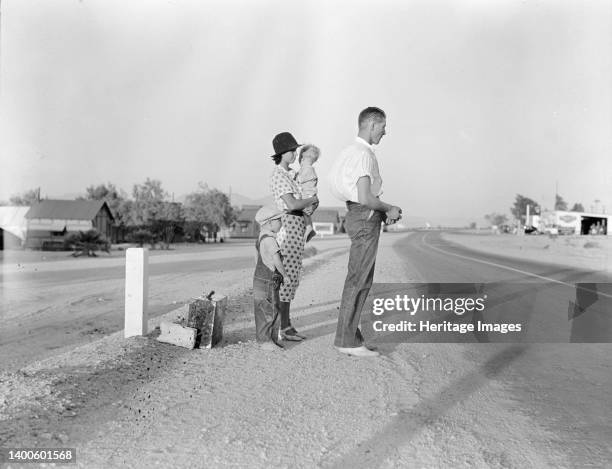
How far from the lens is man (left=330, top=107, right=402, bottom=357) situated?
4.44 metres

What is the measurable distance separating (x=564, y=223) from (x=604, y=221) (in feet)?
39.0

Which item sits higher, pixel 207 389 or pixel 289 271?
pixel 289 271

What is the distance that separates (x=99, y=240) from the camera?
26922 mm

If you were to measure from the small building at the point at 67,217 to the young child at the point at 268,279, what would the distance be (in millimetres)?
35479

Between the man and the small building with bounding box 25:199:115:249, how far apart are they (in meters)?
36.1

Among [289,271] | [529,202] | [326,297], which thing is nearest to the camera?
[289,271]

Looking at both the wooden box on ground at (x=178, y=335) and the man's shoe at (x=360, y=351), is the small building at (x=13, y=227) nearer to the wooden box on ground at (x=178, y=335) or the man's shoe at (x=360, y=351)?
the wooden box on ground at (x=178, y=335)

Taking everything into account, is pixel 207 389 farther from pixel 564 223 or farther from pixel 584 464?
pixel 564 223

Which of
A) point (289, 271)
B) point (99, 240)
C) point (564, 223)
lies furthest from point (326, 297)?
point (564, 223)

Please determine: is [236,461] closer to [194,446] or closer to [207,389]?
[194,446]

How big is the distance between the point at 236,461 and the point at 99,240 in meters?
26.1

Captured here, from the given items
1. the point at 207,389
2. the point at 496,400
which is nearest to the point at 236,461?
the point at 207,389

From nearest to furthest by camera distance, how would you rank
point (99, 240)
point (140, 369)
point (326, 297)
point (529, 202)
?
point (140, 369), point (326, 297), point (99, 240), point (529, 202)

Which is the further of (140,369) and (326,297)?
(326,297)
